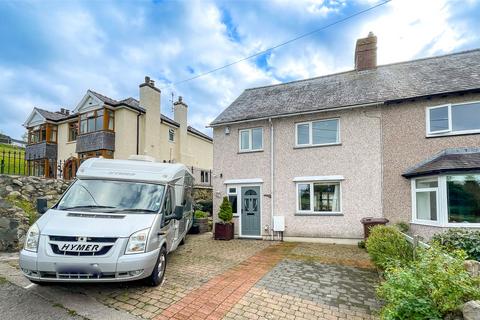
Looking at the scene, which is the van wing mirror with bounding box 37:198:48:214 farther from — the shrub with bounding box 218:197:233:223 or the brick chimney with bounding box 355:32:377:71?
the brick chimney with bounding box 355:32:377:71

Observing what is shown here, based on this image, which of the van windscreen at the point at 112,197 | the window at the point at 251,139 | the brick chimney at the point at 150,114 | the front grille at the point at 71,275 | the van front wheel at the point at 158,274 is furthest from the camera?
the brick chimney at the point at 150,114

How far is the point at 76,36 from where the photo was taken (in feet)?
34.9

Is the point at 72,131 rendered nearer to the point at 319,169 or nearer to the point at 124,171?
the point at 124,171

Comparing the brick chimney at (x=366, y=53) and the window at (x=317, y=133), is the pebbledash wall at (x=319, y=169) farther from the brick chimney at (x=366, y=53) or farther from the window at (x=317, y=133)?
the brick chimney at (x=366, y=53)

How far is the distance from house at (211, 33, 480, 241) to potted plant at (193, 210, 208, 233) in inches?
61.9

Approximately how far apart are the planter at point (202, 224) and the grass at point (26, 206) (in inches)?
267

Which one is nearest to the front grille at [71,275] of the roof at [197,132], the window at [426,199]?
the window at [426,199]

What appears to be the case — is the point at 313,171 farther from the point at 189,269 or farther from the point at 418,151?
the point at 189,269

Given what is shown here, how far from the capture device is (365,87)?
11.8 meters

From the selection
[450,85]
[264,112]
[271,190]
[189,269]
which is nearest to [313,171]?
[271,190]

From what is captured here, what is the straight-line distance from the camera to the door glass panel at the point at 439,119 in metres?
9.47

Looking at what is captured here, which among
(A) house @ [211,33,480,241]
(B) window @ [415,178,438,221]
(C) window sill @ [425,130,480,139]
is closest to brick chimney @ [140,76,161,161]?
(A) house @ [211,33,480,241]

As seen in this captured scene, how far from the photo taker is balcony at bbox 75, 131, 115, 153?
18.1 m

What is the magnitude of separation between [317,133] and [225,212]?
5702 mm
